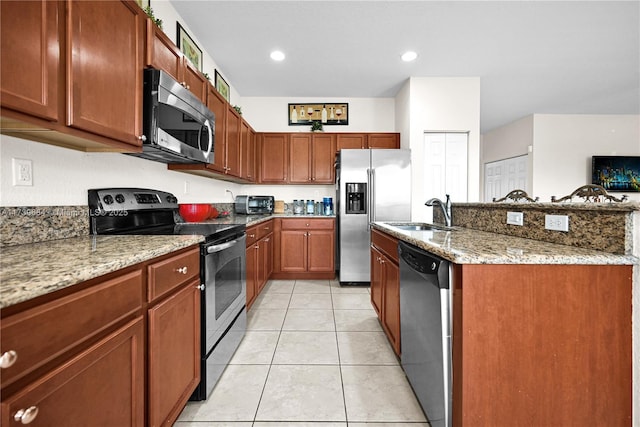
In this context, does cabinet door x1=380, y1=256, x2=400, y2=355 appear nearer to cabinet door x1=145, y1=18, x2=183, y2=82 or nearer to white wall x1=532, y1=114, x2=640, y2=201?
cabinet door x1=145, y1=18, x2=183, y2=82

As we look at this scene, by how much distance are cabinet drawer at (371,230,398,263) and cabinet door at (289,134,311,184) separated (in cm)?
211

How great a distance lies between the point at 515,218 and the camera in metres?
1.57

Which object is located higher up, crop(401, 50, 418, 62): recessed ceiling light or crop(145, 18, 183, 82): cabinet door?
crop(401, 50, 418, 62): recessed ceiling light

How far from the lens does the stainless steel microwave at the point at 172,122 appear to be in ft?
5.06

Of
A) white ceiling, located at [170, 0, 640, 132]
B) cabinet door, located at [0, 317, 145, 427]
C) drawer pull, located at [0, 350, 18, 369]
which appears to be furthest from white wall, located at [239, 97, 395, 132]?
drawer pull, located at [0, 350, 18, 369]

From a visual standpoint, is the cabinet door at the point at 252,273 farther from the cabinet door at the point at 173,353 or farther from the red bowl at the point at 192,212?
the cabinet door at the point at 173,353

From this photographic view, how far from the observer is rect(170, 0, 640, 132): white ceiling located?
2.53m

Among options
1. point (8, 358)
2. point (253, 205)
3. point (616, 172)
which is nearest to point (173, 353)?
point (8, 358)

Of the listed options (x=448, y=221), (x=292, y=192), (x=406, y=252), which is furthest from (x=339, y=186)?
(x=406, y=252)

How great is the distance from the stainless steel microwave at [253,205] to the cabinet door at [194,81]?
1.84m

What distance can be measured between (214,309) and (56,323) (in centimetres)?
99

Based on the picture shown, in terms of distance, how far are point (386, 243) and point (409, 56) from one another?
2.42 m

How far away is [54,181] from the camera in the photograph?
139cm

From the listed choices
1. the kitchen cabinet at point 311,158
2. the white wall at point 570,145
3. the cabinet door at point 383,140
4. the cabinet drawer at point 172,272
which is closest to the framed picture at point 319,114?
the kitchen cabinet at point 311,158
